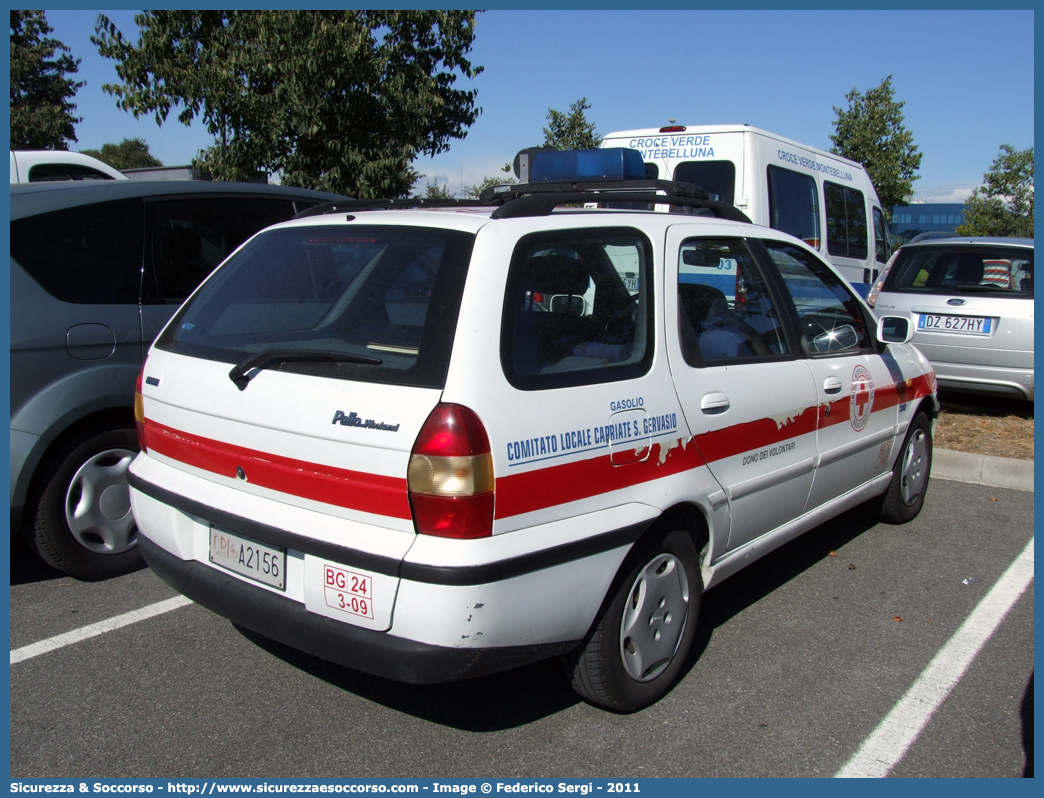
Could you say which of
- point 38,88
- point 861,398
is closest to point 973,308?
point 861,398

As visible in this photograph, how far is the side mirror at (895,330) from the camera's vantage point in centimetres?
430

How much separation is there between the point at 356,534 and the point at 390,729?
82cm

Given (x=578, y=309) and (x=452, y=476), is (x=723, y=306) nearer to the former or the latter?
(x=578, y=309)

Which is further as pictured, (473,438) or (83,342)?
(83,342)

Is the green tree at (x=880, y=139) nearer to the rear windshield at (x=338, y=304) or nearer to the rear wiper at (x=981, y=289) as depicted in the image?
the rear wiper at (x=981, y=289)

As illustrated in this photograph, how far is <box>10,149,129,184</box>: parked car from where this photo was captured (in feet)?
29.1

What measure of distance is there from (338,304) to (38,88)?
112 ft

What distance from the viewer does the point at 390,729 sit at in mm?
2848

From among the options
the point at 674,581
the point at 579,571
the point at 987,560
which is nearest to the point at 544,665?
the point at 674,581

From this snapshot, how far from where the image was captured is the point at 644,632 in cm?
296

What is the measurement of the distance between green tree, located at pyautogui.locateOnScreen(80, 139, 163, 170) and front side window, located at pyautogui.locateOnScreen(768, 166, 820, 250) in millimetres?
40405

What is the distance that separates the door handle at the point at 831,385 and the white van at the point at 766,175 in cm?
333

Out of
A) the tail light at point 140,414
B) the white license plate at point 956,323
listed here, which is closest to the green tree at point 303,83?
the white license plate at point 956,323

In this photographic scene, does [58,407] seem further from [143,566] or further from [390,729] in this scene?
[390,729]
